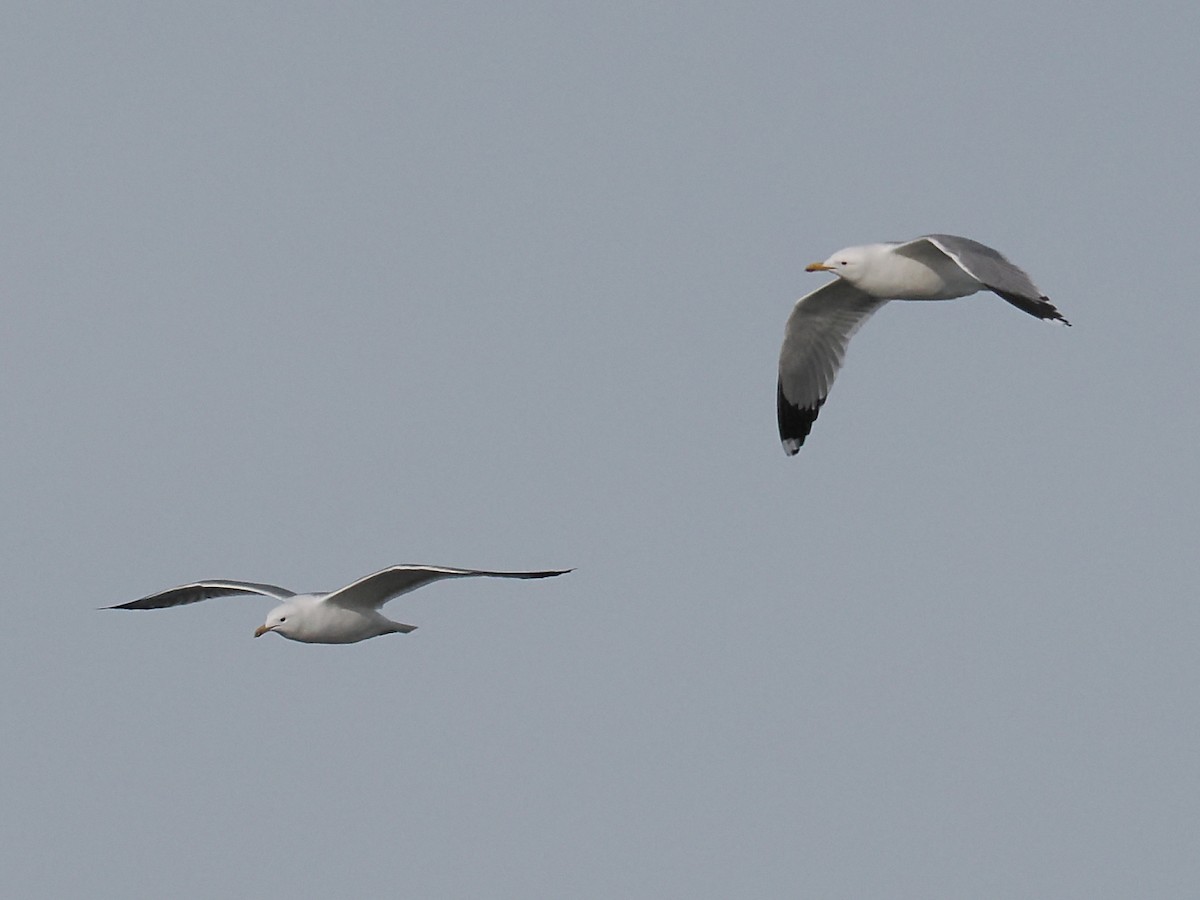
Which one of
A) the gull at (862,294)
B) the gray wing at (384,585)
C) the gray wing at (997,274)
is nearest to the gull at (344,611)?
the gray wing at (384,585)

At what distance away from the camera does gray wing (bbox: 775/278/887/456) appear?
1641 cm

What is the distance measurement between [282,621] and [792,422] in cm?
530

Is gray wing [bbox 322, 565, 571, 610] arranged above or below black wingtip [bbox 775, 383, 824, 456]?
below

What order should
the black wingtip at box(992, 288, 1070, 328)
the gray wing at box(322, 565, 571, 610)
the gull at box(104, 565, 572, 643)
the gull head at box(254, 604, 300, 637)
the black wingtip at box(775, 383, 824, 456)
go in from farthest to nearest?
the black wingtip at box(775, 383, 824, 456) < the gull head at box(254, 604, 300, 637) < the gull at box(104, 565, 572, 643) < the gray wing at box(322, 565, 571, 610) < the black wingtip at box(992, 288, 1070, 328)

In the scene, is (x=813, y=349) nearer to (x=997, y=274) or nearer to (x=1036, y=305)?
(x=997, y=274)

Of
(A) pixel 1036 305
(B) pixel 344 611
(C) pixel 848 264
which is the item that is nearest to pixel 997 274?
(A) pixel 1036 305

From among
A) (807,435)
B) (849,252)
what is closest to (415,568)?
(849,252)

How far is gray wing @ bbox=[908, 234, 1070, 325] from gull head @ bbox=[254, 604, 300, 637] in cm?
542

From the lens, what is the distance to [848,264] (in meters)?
14.9

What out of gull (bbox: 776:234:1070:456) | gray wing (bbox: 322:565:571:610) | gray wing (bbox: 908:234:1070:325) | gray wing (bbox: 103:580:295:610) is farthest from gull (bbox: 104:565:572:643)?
gray wing (bbox: 908:234:1070:325)

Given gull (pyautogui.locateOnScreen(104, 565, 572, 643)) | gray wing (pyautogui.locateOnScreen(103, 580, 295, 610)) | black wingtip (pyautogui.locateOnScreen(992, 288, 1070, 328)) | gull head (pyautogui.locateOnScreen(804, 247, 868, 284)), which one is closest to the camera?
black wingtip (pyautogui.locateOnScreen(992, 288, 1070, 328))

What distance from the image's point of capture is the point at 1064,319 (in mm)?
12562

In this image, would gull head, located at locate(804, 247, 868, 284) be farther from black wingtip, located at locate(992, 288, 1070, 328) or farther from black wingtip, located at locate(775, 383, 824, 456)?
black wingtip, located at locate(775, 383, 824, 456)

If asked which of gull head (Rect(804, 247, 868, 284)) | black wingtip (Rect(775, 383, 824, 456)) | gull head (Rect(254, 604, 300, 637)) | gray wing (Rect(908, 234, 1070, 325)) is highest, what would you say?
gull head (Rect(804, 247, 868, 284))
